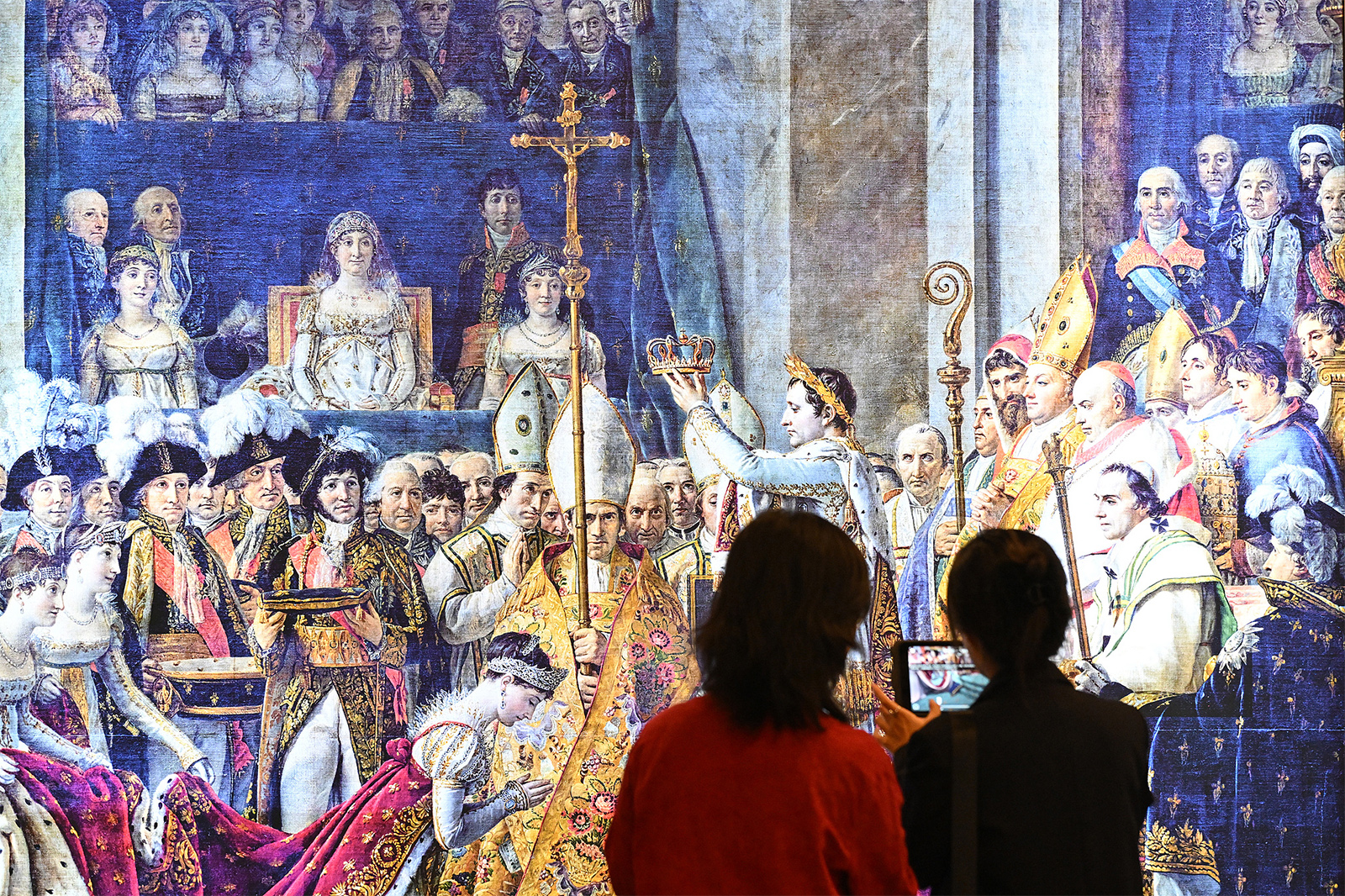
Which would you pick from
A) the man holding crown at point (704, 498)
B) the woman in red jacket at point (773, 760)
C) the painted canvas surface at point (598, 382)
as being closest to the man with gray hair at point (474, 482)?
the painted canvas surface at point (598, 382)

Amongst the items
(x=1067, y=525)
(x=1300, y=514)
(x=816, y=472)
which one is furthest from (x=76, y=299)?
(x=1300, y=514)

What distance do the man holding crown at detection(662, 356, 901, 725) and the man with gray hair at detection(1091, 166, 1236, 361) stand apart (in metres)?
1.05

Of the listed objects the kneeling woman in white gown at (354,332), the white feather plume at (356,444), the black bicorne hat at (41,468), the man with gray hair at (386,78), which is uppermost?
the man with gray hair at (386,78)

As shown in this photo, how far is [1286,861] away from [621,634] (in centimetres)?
258

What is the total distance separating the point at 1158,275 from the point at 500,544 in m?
2.67

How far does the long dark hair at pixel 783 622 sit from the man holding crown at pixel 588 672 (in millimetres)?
2430

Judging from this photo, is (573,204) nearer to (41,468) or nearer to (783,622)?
(41,468)

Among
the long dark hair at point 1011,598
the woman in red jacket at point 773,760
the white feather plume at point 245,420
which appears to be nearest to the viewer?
the woman in red jacket at point 773,760

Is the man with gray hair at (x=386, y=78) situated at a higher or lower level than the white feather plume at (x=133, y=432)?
higher

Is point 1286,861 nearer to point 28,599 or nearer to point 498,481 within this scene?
point 498,481

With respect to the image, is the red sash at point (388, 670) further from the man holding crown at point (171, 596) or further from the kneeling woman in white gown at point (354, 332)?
the kneeling woman in white gown at point (354, 332)

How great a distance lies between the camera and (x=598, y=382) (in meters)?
4.54

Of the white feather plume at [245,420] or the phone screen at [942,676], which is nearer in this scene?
the phone screen at [942,676]

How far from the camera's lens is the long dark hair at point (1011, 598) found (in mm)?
2152
